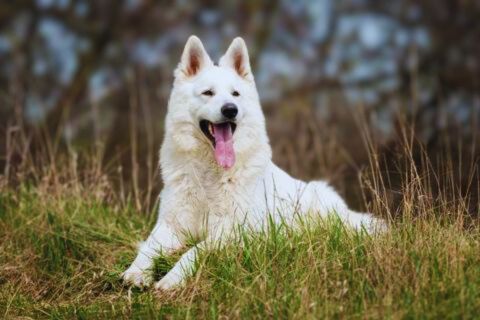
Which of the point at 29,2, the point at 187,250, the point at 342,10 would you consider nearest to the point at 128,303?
the point at 187,250

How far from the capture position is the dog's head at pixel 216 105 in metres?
4.36

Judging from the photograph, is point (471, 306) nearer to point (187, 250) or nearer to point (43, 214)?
point (187, 250)

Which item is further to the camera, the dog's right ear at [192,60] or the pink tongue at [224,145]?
the dog's right ear at [192,60]

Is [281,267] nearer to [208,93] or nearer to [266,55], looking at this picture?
[208,93]

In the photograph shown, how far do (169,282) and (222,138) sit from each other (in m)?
1.14

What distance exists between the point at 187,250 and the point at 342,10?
14826 mm

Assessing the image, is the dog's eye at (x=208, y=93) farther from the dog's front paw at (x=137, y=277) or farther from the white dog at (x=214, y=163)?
the dog's front paw at (x=137, y=277)

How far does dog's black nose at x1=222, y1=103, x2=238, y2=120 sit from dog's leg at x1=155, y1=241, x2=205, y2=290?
3.02 feet

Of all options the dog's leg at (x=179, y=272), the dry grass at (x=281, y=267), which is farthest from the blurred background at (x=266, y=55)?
the dog's leg at (x=179, y=272)

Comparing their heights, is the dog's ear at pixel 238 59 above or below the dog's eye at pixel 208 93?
above

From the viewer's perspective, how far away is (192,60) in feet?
15.5

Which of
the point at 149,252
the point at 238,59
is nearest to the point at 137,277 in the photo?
the point at 149,252

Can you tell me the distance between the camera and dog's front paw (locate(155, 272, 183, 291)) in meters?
3.72

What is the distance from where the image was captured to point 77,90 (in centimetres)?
1410
